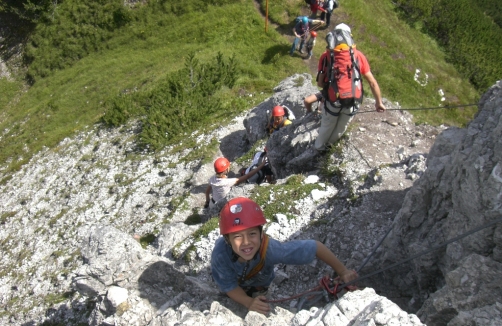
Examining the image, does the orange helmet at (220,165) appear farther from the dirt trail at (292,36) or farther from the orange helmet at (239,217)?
the dirt trail at (292,36)

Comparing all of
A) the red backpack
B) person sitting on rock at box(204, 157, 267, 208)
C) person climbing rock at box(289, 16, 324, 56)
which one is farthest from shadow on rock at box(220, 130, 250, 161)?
person climbing rock at box(289, 16, 324, 56)

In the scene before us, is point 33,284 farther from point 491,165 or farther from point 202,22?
point 202,22

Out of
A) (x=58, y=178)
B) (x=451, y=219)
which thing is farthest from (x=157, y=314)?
(x=58, y=178)

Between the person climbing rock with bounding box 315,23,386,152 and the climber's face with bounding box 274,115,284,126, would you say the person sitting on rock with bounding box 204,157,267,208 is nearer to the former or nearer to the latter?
the climber's face with bounding box 274,115,284,126

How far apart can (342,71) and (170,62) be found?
23.0 metres

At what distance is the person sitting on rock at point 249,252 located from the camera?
18.9ft

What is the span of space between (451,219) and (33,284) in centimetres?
1404

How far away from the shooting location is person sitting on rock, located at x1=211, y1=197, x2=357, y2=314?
5762mm

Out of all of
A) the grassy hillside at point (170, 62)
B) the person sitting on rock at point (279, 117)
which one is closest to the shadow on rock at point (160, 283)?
the person sitting on rock at point (279, 117)

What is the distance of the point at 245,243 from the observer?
574cm

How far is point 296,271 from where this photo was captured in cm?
833

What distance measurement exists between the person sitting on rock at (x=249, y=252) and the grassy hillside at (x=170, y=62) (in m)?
16.7

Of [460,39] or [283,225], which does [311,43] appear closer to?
[460,39]

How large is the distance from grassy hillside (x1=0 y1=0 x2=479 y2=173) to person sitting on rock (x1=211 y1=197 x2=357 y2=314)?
54.8 feet
